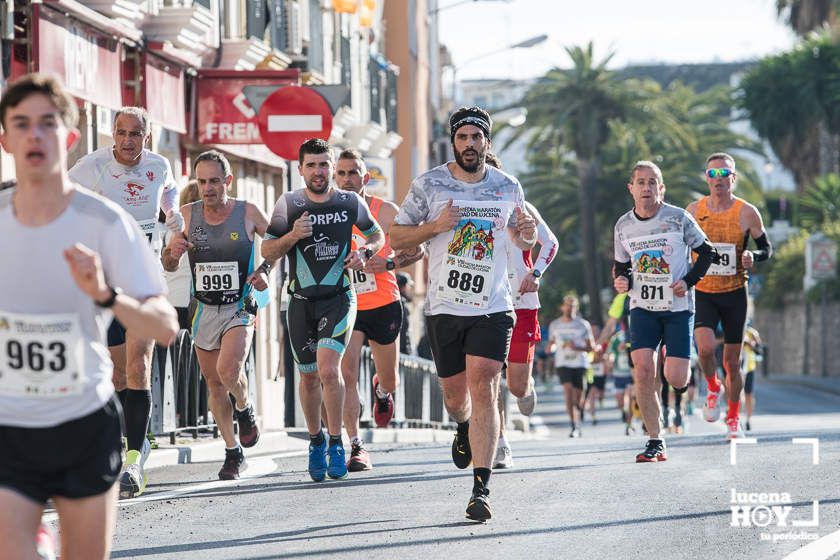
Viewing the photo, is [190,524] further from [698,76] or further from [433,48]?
[698,76]

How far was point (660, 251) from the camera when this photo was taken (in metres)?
12.9

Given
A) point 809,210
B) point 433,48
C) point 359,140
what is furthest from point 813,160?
point 359,140

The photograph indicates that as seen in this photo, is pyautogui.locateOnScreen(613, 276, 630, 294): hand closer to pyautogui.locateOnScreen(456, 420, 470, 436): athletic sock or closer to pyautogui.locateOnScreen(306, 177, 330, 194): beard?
pyautogui.locateOnScreen(456, 420, 470, 436): athletic sock

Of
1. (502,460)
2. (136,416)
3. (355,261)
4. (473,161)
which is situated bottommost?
(502,460)

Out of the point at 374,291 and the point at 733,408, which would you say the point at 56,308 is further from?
the point at 733,408

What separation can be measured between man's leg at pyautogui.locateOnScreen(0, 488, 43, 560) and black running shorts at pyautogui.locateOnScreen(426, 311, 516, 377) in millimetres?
4419

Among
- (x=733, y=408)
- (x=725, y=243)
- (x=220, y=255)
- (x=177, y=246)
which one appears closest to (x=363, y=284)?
(x=220, y=255)

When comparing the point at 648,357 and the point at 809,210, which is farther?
the point at 809,210

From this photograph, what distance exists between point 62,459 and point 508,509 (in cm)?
466

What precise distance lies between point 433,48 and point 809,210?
54.3ft

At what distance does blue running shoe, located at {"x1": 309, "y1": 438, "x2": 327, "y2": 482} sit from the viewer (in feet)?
37.1

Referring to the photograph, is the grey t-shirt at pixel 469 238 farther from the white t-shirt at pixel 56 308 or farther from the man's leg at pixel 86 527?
the man's leg at pixel 86 527

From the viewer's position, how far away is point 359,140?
36.3 meters

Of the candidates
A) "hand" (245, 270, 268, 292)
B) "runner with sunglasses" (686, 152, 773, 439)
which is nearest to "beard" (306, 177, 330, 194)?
"hand" (245, 270, 268, 292)
